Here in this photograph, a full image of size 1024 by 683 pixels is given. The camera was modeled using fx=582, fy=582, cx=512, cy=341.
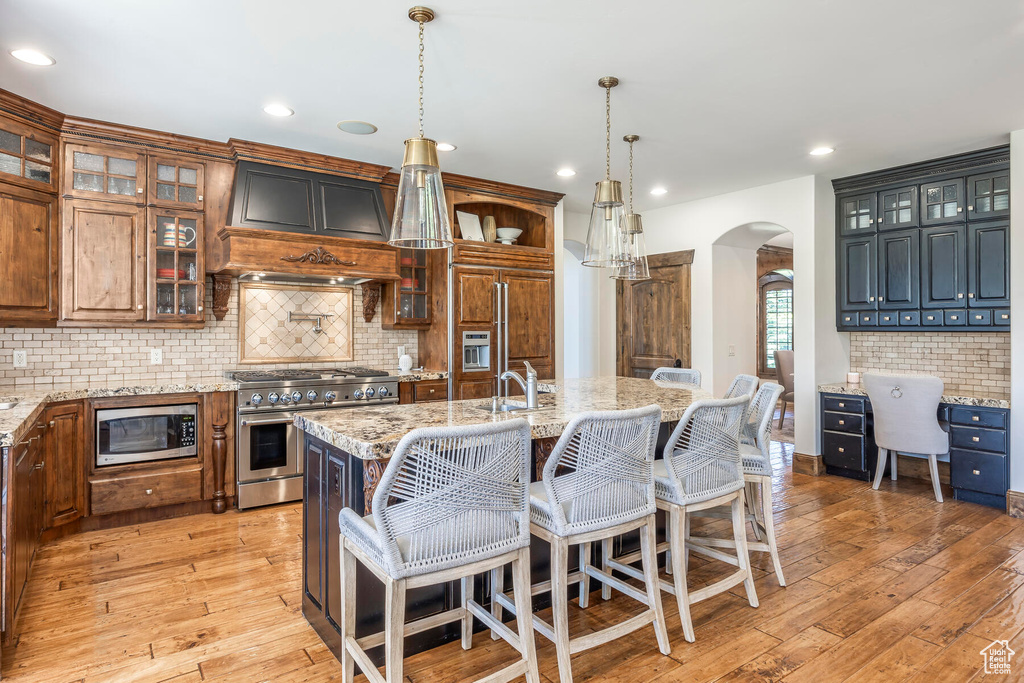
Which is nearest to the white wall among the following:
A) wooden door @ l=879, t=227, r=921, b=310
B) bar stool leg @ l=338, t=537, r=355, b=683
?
wooden door @ l=879, t=227, r=921, b=310

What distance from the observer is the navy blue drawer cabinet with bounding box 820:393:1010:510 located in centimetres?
421

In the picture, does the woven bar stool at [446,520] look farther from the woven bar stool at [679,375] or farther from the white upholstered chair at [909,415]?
the white upholstered chair at [909,415]

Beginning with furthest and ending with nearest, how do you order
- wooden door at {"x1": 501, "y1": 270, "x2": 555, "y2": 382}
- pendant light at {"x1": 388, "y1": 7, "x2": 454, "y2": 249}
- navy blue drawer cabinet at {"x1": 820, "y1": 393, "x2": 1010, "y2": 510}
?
wooden door at {"x1": 501, "y1": 270, "x2": 555, "y2": 382}
navy blue drawer cabinet at {"x1": 820, "y1": 393, "x2": 1010, "y2": 510}
pendant light at {"x1": 388, "y1": 7, "x2": 454, "y2": 249}

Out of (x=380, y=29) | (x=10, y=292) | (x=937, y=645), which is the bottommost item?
(x=937, y=645)

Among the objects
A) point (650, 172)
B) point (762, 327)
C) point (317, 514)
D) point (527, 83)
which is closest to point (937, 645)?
point (317, 514)

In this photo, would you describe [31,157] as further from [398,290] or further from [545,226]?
[545,226]

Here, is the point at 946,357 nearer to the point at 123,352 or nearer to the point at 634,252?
the point at 634,252

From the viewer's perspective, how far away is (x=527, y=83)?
130 inches

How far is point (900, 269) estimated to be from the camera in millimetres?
4973

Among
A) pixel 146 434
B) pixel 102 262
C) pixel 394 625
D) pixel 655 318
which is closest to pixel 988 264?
pixel 655 318

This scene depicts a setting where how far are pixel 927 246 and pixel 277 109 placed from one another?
5086mm

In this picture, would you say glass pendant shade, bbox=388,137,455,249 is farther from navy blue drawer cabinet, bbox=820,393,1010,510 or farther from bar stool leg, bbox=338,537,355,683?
navy blue drawer cabinet, bbox=820,393,1010,510

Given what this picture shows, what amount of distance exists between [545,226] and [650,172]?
1214 millimetres

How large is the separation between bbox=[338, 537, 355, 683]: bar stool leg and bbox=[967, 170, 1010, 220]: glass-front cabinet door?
17.0 ft
